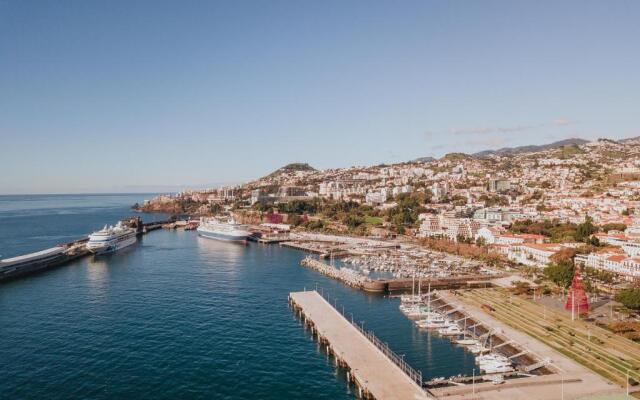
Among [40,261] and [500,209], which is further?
[500,209]

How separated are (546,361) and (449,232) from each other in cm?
5279

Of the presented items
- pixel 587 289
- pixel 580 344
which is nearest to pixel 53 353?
pixel 580 344

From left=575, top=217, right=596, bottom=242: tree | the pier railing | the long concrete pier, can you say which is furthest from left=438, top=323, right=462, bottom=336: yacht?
left=575, top=217, right=596, bottom=242: tree

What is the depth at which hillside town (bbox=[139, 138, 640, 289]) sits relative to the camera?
53844mm

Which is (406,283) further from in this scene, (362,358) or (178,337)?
(178,337)

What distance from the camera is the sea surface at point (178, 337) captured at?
23000 mm

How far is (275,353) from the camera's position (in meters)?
27.4

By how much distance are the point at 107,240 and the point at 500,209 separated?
71.8m

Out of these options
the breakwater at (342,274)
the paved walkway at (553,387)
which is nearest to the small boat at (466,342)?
the paved walkway at (553,387)

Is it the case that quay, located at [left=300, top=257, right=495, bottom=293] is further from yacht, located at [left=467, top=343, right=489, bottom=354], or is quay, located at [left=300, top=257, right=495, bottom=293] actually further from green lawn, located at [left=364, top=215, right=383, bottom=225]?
green lawn, located at [left=364, top=215, right=383, bottom=225]

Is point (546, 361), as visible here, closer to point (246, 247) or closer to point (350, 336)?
point (350, 336)

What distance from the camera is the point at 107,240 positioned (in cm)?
6638

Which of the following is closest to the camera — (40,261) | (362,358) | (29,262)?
(362,358)

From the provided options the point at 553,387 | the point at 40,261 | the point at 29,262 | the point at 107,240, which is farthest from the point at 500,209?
the point at 29,262
